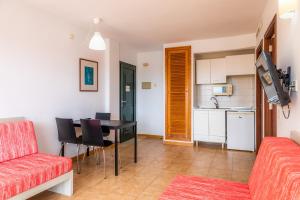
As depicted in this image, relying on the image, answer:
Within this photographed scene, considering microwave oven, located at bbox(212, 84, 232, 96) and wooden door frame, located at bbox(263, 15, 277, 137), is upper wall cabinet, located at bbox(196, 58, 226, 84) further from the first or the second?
wooden door frame, located at bbox(263, 15, 277, 137)

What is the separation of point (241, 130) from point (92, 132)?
317cm

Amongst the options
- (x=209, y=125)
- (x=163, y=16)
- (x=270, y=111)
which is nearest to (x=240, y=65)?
(x=209, y=125)

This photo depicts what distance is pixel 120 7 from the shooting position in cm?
313

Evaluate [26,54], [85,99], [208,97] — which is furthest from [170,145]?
[26,54]

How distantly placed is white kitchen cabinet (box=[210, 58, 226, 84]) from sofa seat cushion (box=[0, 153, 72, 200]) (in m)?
3.82

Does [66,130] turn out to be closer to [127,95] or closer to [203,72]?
[127,95]

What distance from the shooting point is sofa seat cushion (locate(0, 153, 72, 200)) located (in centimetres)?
184

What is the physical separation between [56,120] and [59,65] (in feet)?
3.10

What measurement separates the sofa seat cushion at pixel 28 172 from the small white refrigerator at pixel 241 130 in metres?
3.48

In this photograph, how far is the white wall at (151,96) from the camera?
610cm

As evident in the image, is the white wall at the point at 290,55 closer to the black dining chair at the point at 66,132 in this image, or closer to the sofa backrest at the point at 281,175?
the sofa backrest at the point at 281,175

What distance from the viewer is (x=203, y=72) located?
5.15 meters

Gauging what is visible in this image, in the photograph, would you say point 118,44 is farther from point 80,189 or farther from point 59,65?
point 80,189

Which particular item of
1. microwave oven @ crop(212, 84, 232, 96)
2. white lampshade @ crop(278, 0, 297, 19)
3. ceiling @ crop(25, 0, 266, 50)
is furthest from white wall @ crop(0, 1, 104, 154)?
white lampshade @ crop(278, 0, 297, 19)
